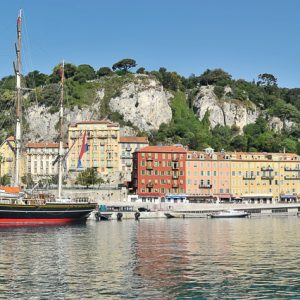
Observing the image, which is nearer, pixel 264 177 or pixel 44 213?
pixel 44 213

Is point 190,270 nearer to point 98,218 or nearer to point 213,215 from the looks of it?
point 98,218

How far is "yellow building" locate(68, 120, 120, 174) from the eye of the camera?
159m

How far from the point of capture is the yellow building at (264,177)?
146625mm

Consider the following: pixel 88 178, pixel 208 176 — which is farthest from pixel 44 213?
pixel 208 176

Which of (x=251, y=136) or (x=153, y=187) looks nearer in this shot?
(x=153, y=187)

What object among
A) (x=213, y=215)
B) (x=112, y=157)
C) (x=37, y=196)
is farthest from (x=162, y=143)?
(x=37, y=196)

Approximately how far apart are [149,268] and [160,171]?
343 feet

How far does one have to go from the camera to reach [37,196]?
94.3 meters

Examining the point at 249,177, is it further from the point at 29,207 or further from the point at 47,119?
the point at 47,119

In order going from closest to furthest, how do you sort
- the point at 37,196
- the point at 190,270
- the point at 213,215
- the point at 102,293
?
1. the point at 102,293
2. the point at 190,270
3. the point at 37,196
4. the point at 213,215

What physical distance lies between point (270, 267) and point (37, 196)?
2400 inches

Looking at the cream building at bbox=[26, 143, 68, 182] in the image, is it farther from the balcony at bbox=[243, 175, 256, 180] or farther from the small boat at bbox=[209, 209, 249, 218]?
the small boat at bbox=[209, 209, 249, 218]

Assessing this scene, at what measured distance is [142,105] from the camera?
641 feet

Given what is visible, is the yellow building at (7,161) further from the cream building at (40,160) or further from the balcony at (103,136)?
the balcony at (103,136)
